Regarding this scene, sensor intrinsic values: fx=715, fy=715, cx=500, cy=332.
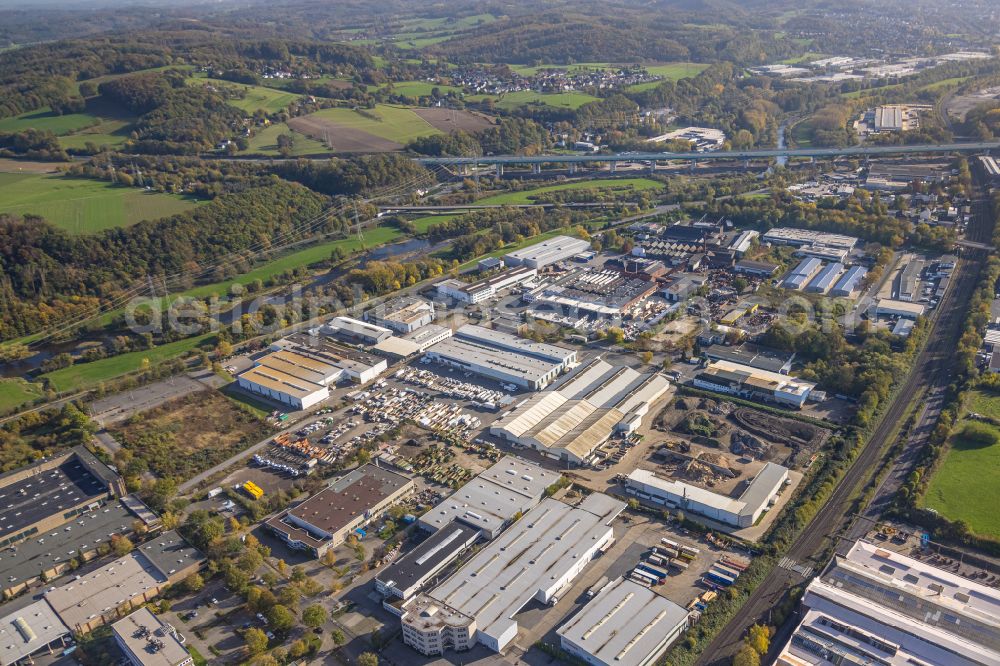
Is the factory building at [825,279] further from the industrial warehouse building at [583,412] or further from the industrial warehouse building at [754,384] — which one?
the industrial warehouse building at [583,412]

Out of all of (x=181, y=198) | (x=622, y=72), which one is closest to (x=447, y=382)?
(x=181, y=198)

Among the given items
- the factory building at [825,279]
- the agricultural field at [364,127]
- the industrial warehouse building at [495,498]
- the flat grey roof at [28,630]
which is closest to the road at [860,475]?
the factory building at [825,279]

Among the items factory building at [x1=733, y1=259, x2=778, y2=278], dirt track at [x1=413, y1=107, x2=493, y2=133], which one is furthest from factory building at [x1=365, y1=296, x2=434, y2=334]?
dirt track at [x1=413, y1=107, x2=493, y2=133]

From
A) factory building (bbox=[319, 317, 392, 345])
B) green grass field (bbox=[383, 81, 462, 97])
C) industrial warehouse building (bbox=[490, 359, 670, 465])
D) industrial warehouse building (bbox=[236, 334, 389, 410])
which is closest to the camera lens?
industrial warehouse building (bbox=[490, 359, 670, 465])

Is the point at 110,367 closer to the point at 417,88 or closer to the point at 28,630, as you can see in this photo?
the point at 28,630

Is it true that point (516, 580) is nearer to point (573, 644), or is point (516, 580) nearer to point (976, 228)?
point (573, 644)

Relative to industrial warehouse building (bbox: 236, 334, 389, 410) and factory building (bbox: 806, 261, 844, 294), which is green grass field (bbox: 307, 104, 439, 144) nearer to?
industrial warehouse building (bbox: 236, 334, 389, 410)

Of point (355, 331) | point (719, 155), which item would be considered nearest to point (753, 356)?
point (355, 331)

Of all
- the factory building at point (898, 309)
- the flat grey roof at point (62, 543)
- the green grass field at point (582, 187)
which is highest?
the green grass field at point (582, 187)
